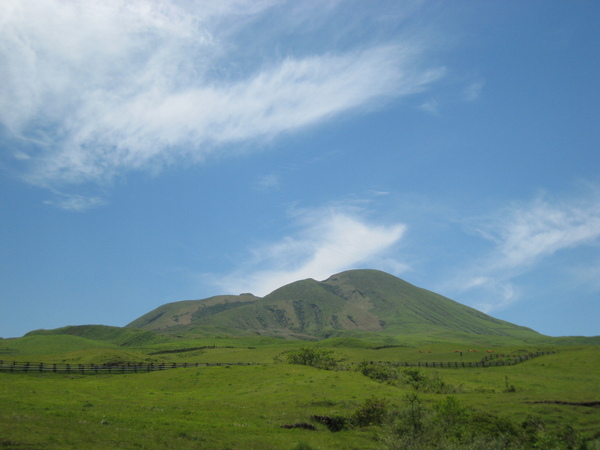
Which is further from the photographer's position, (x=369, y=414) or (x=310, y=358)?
(x=310, y=358)

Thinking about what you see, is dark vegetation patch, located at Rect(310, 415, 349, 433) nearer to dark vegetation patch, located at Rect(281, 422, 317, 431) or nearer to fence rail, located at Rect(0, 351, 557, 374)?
dark vegetation patch, located at Rect(281, 422, 317, 431)

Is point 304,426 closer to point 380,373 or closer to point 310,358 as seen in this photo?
point 380,373

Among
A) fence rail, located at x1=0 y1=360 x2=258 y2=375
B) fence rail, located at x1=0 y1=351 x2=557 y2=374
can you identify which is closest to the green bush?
fence rail, located at x1=0 y1=351 x2=557 y2=374

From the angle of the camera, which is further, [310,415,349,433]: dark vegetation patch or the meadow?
[310,415,349,433]: dark vegetation patch

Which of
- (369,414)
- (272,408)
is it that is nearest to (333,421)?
(369,414)

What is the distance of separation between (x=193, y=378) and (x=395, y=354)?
8706cm

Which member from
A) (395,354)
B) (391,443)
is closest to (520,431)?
(391,443)

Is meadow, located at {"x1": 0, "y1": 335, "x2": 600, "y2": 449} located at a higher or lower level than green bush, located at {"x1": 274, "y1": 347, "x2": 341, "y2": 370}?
lower

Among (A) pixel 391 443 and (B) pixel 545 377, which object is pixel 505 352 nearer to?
(B) pixel 545 377

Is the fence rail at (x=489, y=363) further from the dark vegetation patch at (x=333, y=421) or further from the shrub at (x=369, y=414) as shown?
the dark vegetation patch at (x=333, y=421)

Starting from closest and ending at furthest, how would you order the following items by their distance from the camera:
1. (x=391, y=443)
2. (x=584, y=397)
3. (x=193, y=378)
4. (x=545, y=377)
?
(x=391, y=443) < (x=584, y=397) < (x=193, y=378) < (x=545, y=377)

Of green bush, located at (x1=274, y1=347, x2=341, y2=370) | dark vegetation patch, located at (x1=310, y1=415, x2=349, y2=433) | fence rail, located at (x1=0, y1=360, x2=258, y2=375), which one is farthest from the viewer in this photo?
green bush, located at (x1=274, y1=347, x2=341, y2=370)

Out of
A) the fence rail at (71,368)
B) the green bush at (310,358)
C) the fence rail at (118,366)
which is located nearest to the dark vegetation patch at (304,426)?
the green bush at (310,358)

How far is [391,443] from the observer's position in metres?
29.4
